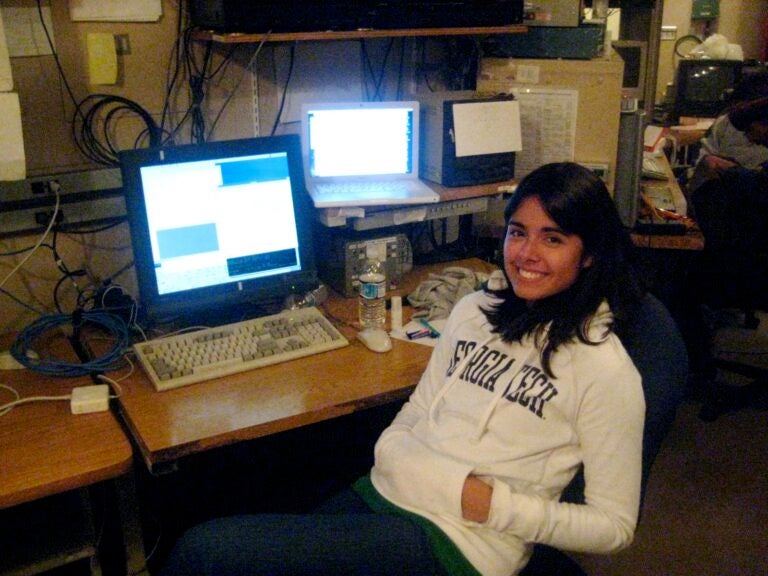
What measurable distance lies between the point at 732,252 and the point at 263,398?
1932 mm

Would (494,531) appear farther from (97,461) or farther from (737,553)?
(737,553)

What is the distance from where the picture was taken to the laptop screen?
6.79 ft

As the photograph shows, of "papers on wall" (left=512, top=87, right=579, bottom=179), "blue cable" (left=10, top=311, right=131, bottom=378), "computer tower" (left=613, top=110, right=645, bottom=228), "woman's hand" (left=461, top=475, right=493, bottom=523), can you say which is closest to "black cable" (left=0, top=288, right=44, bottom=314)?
"blue cable" (left=10, top=311, right=131, bottom=378)

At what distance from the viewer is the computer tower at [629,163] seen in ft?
7.74

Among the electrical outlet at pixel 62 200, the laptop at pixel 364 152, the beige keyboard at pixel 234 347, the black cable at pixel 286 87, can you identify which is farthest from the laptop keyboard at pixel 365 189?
the electrical outlet at pixel 62 200

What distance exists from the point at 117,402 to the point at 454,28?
4.20ft

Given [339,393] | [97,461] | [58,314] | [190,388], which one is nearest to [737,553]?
[339,393]

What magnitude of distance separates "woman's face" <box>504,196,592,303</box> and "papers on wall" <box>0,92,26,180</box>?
1.02m

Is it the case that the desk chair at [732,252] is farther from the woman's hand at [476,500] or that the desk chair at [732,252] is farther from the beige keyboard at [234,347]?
the woman's hand at [476,500]

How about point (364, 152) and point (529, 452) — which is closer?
point (529, 452)

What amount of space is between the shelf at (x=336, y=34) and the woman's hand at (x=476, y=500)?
1.11 meters

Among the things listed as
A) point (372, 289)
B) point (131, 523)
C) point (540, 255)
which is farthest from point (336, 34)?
point (131, 523)

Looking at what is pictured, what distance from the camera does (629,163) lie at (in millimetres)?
2408

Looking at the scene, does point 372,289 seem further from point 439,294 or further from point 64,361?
point 64,361
